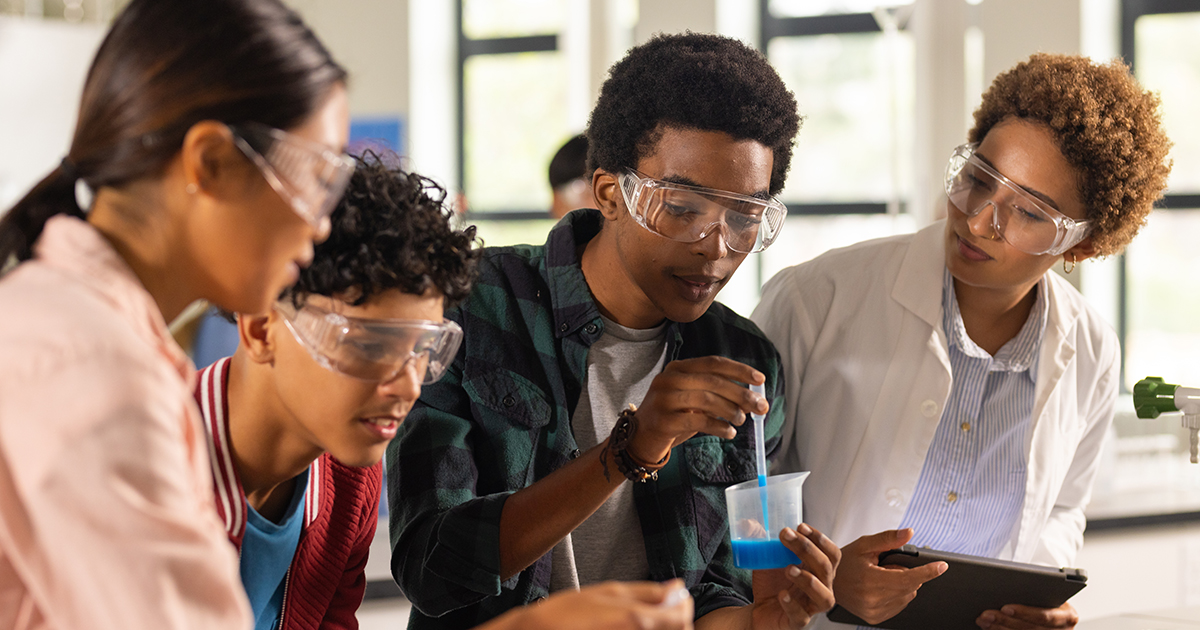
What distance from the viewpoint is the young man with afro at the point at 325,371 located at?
1.29 m

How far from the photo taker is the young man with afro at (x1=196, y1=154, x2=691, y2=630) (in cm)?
129

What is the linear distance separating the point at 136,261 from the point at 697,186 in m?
0.94

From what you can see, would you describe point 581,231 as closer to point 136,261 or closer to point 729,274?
point 729,274

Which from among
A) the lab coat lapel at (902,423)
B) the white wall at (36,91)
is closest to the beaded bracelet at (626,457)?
the lab coat lapel at (902,423)

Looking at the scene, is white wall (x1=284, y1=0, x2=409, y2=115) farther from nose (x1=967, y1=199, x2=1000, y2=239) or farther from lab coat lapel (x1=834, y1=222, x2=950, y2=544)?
nose (x1=967, y1=199, x2=1000, y2=239)

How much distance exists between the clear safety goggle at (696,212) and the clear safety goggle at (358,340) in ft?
→ 1.71

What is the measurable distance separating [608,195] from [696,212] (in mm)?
222

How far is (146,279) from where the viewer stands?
98 centimetres

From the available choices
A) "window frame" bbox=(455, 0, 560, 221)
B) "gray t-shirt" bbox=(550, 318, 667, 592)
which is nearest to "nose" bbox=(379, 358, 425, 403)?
"gray t-shirt" bbox=(550, 318, 667, 592)

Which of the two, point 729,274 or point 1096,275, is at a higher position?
point 729,274

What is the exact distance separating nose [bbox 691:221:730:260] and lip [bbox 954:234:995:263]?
27.5 inches

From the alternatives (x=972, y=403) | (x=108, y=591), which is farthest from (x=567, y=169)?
(x=108, y=591)

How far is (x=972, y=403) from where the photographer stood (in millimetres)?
2205

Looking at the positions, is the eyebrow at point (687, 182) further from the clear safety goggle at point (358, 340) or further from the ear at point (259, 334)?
the ear at point (259, 334)
